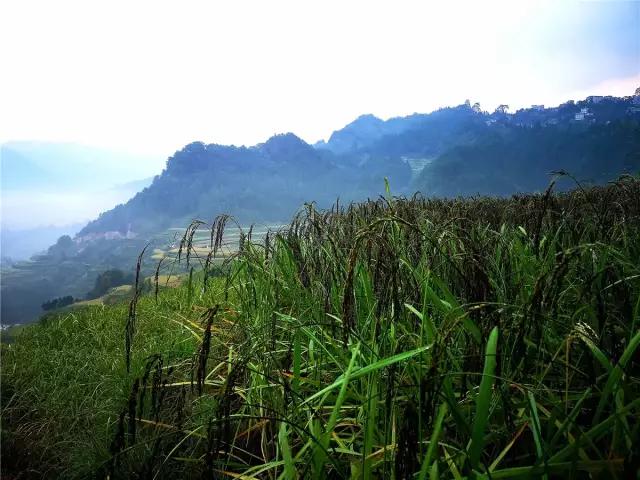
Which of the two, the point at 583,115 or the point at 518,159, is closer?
the point at 518,159

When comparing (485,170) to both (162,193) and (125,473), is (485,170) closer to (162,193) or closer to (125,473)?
(162,193)

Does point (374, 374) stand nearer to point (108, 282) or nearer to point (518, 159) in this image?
point (108, 282)

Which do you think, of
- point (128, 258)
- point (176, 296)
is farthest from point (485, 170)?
point (176, 296)

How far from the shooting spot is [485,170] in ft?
598

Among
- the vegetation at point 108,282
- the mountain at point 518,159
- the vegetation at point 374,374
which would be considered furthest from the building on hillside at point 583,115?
the vegetation at point 374,374

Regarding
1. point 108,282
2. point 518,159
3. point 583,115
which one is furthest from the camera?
point 583,115

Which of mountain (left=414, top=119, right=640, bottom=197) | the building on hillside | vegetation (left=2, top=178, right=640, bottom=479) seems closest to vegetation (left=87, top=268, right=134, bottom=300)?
vegetation (left=2, top=178, right=640, bottom=479)

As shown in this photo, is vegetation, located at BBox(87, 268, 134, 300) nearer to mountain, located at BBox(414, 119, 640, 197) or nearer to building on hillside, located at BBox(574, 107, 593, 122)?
mountain, located at BBox(414, 119, 640, 197)

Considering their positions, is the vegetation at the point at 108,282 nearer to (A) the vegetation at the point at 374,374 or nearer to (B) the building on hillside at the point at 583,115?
(A) the vegetation at the point at 374,374

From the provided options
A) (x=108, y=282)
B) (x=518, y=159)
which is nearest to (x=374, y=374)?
(x=108, y=282)

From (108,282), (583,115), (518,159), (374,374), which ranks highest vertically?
(583,115)

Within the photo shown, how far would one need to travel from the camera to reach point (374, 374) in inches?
59.2

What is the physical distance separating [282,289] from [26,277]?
183 metres

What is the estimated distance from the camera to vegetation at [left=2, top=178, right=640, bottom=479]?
3.79 ft
